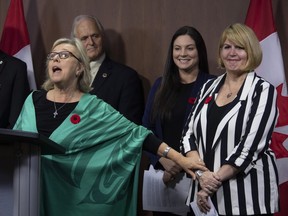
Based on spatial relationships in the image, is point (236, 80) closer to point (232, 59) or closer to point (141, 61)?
point (232, 59)

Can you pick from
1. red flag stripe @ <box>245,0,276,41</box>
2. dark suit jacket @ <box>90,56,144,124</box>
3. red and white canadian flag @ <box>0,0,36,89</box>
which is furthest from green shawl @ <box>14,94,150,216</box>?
red and white canadian flag @ <box>0,0,36,89</box>

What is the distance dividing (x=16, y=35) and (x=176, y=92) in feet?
5.29

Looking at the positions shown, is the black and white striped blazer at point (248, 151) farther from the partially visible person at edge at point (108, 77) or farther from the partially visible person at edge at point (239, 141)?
the partially visible person at edge at point (108, 77)

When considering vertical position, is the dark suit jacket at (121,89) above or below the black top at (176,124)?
above

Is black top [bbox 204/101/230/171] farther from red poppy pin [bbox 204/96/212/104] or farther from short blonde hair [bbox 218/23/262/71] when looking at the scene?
short blonde hair [bbox 218/23/262/71]

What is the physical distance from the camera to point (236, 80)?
312 cm

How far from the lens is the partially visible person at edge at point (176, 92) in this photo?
11.8 feet

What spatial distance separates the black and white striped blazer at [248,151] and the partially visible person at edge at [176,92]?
1.90 feet

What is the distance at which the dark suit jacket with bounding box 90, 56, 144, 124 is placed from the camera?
409 cm

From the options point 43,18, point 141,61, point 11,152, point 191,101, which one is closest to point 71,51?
point 191,101

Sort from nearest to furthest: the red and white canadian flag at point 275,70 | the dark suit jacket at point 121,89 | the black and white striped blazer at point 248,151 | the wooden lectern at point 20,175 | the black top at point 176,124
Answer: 1. the wooden lectern at point 20,175
2. the black and white striped blazer at point 248,151
3. the black top at point 176,124
4. the red and white canadian flag at point 275,70
5. the dark suit jacket at point 121,89

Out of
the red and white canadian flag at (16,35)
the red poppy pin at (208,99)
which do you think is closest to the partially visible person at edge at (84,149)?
the red poppy pin at (208,99)

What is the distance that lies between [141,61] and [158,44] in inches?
7.0

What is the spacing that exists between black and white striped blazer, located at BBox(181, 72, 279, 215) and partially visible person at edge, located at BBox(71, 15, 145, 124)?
1147 mm
